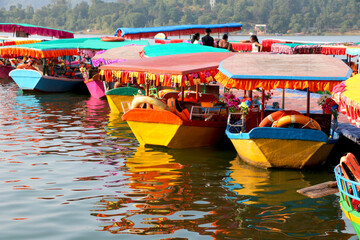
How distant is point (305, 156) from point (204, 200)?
400 centimetres

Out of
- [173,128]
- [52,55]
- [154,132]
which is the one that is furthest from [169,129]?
[52,55]

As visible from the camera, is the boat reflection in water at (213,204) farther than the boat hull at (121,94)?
No

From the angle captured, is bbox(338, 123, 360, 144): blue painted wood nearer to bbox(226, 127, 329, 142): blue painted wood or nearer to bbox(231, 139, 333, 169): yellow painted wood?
bbox(231, 139, 333, 169): yellow painted wood

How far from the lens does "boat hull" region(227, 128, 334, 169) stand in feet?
55.7

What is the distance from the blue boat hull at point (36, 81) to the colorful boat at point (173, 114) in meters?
17.3

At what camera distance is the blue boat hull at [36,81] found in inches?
1516

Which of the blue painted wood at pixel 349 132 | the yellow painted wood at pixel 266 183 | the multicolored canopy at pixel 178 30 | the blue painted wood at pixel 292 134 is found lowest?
the yellow painted wood at pixel 266 183

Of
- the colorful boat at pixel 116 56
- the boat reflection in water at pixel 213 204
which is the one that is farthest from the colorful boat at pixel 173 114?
the colorful boat at pixel 116 56

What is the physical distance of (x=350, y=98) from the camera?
1096 centimetres

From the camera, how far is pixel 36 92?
3956 centimetres

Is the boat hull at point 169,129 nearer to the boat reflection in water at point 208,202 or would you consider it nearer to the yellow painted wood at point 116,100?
the boat reflection in water at point 208,202

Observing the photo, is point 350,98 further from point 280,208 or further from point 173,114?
point 173,114

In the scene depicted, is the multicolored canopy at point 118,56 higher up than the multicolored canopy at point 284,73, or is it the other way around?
the multicolored canopy at point 284,73

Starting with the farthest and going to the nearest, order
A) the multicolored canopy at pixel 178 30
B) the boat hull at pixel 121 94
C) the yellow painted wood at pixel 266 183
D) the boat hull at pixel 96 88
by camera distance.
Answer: the multicolored canopy at pixel 178 30
the boat hull at pixel 96 88
the boat hull at pixel 121 94
the yellow painted wood at pixel 266 183
